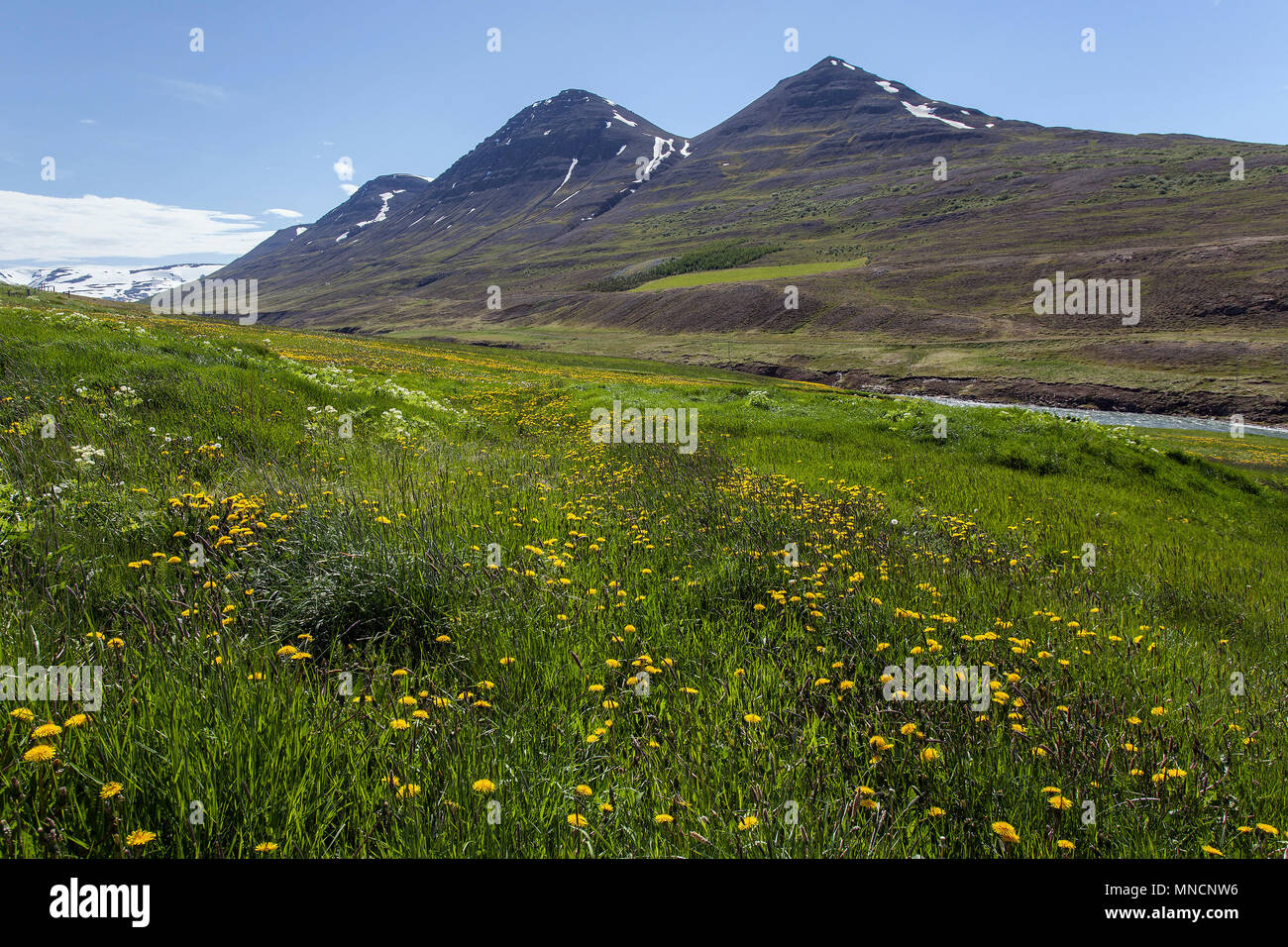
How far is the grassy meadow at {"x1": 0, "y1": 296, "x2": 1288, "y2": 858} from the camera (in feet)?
6.93

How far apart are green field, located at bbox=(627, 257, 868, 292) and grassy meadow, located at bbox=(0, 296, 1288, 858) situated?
107m

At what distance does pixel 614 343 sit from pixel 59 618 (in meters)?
85.4

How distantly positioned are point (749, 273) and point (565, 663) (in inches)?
4857

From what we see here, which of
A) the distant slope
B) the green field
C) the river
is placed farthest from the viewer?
the green field

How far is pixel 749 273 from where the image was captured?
4638 inches

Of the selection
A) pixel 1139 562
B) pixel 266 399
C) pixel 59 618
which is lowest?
pixel 1139 562

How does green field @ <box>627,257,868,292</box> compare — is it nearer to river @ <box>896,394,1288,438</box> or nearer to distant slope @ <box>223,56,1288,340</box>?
distant slope @ <box>223,56,1288,340</box>

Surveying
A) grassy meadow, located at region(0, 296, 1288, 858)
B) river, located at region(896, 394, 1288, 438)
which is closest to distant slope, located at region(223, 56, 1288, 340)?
river, located at region(896, 394, 1288, 438)

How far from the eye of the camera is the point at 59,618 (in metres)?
3.21

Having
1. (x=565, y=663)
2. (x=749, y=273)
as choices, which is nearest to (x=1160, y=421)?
(x=565, y=663)

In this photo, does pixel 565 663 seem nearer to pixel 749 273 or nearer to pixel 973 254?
pixel 973 254

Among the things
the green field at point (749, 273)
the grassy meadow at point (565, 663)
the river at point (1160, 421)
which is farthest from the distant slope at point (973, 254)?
the grassy meadow at point (565, 663)
